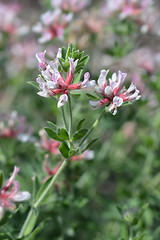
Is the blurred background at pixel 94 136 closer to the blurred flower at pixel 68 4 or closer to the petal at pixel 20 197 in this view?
the blurred flower at pixel 68 4

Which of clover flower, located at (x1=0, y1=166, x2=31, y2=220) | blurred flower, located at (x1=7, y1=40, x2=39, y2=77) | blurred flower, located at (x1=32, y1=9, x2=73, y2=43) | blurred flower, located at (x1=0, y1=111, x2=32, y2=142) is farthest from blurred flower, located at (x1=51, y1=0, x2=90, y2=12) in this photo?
clover flower, located at (x1=0, y1=166, x2=31, y2=220)

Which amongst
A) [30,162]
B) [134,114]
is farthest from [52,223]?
[134,114]

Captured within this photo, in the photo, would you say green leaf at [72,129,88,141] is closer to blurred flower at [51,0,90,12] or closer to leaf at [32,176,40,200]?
leaf at [32,176,40,200]

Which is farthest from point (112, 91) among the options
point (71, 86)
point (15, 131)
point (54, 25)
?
point (54, 25)

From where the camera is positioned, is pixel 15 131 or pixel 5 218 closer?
pixel 5 218

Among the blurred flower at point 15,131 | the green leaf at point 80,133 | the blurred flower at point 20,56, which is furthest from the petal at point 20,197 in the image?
the blurred flower at point 20,56

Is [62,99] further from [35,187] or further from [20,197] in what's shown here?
[35,187]
